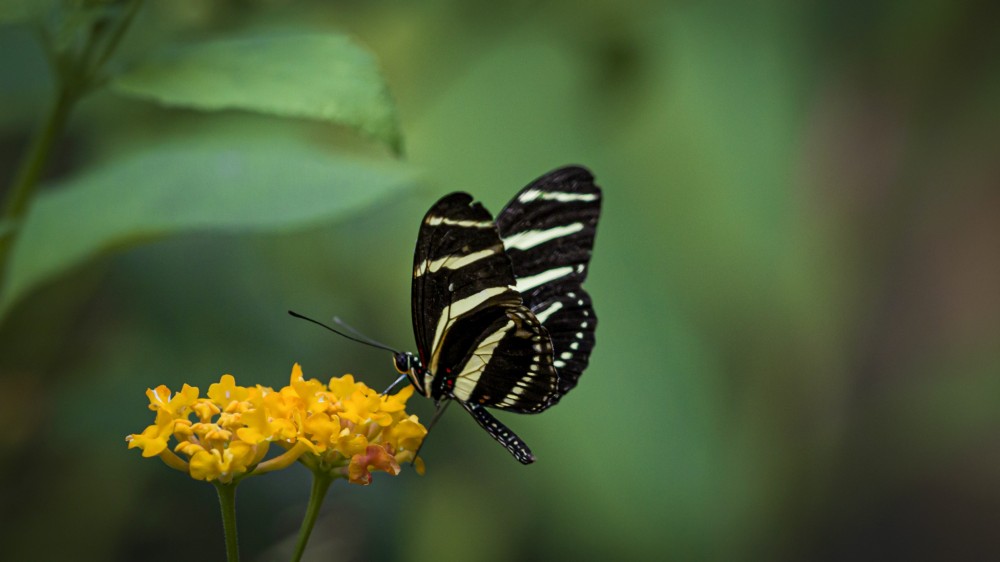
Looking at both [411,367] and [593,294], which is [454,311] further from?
[593,294]

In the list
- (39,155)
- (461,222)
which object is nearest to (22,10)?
(39,155)

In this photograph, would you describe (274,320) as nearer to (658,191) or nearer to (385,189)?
(385,189)

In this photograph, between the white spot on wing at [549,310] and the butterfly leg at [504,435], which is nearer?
the butterfly leg at [504,435]

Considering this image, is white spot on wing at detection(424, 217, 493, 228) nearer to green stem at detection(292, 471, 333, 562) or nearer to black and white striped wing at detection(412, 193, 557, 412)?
black and white striped wing at detection(412, 193, 557, 412)

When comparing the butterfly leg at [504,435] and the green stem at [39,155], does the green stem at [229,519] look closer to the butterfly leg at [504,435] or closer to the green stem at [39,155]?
the butterfly leg at [504,435]

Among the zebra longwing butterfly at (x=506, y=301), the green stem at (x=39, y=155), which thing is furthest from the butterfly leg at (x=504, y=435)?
the green stem at (x=39, y=155)

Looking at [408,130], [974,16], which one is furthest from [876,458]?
[408,130]
